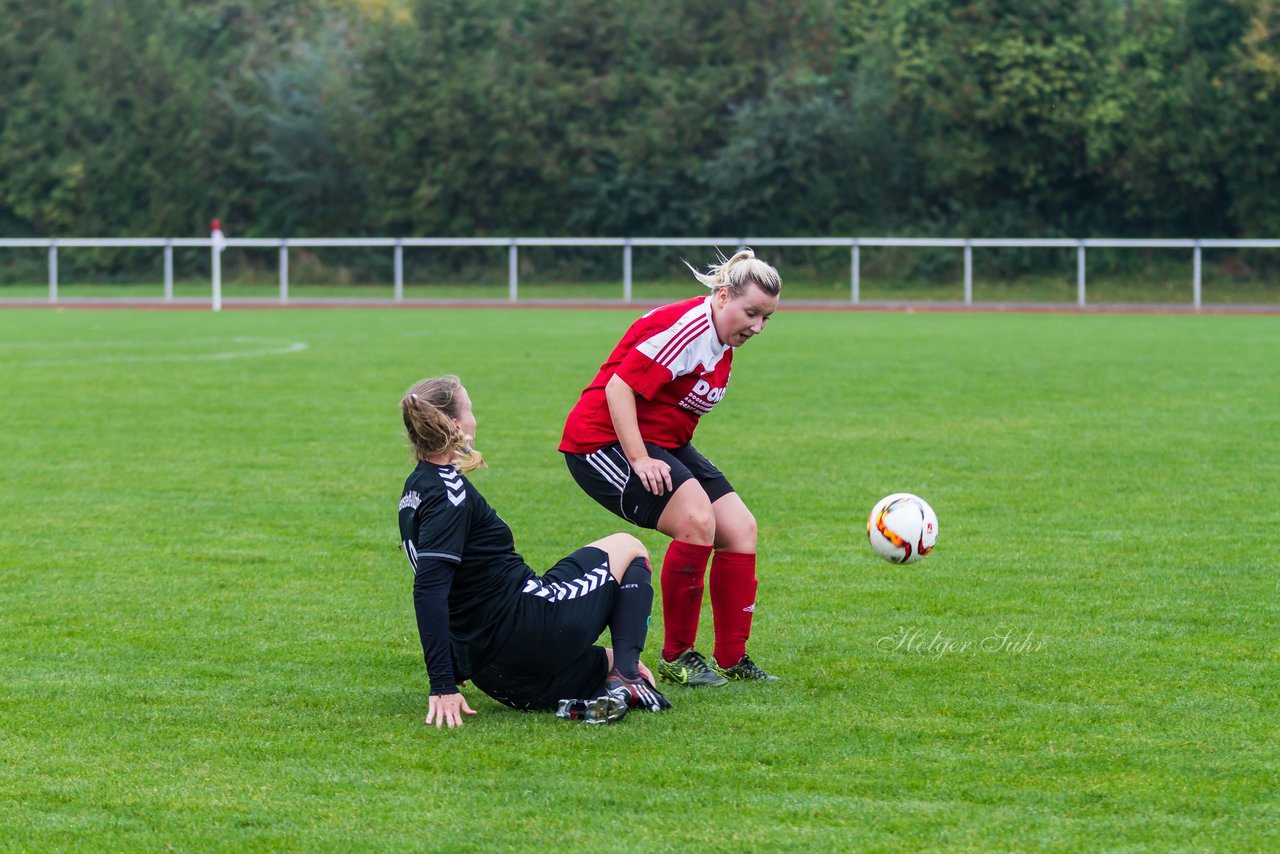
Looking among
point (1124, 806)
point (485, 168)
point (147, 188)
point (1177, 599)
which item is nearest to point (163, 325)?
point (485, 168)

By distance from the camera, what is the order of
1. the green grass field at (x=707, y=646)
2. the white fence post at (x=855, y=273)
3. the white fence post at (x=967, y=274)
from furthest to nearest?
the white fence post at (x=855, y=273)
the white fence post at (x=967, y=274)
the green grass field at (x=707, y=646)

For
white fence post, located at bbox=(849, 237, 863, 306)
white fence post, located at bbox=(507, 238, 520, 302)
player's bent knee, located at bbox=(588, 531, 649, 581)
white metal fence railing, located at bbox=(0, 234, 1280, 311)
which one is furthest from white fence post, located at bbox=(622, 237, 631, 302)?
player's bent knee, located at bbox=(588, 531, 649, 581)

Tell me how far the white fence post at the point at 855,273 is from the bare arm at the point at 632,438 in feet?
103

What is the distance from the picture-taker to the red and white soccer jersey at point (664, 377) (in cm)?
580

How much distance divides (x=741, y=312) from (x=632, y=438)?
60 cm

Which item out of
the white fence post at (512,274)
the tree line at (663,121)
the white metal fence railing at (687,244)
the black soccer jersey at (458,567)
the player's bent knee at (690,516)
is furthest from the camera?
the tree line at (663,121)

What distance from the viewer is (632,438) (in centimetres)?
577

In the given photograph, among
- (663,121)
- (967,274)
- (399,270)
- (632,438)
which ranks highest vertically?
(663,121)

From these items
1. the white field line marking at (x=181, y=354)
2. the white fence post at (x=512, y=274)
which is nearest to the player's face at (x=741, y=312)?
the white field line marking at (x=181, y=354)

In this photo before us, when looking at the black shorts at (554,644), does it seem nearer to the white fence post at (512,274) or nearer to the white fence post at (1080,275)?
the white fence post at (1080,275)

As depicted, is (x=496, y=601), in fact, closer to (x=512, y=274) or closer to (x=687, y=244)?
(x=687, y=244)

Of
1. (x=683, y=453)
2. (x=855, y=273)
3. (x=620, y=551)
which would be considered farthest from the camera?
(x=855, y=273)

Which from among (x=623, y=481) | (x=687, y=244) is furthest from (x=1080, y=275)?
(x=623, y=481)

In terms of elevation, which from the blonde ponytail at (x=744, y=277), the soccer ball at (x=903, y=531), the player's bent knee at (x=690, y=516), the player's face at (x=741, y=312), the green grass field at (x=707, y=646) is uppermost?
the blonde ponytail at (x=744, y=277)
